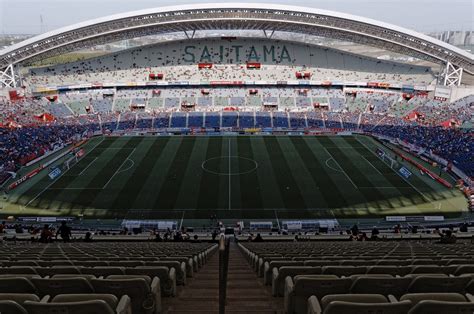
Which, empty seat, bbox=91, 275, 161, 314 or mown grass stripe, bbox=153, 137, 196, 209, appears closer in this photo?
empty seat, bbox=91, 275, 161, 314

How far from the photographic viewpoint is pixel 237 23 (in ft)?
237

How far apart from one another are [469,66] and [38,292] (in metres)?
80.2

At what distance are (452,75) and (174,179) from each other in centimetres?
5708

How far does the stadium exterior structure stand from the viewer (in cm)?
6662

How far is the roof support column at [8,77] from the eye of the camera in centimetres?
6906

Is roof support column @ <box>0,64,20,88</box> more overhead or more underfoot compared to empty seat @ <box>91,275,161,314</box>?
more overhead

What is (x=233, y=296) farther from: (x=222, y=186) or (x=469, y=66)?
(x=469, y=66)

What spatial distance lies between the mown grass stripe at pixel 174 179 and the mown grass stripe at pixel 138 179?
233 centimetres

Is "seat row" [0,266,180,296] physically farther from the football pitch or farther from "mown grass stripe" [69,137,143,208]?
"mown grass stripe" [69,137,143,208]

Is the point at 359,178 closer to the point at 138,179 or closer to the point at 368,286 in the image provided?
the point at 138,179

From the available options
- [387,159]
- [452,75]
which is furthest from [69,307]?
[452,75]

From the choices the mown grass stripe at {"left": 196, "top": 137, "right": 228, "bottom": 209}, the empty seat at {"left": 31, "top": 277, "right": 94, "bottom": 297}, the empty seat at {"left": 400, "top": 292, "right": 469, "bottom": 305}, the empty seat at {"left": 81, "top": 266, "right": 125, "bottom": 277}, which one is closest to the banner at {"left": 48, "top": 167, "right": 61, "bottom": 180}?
the mown grass stripe at {"left": 196, "top": 137, "right": 228, "bottom": 209}

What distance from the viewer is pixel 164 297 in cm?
598

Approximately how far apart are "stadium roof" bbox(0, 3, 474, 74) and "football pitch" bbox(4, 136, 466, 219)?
25.0m
